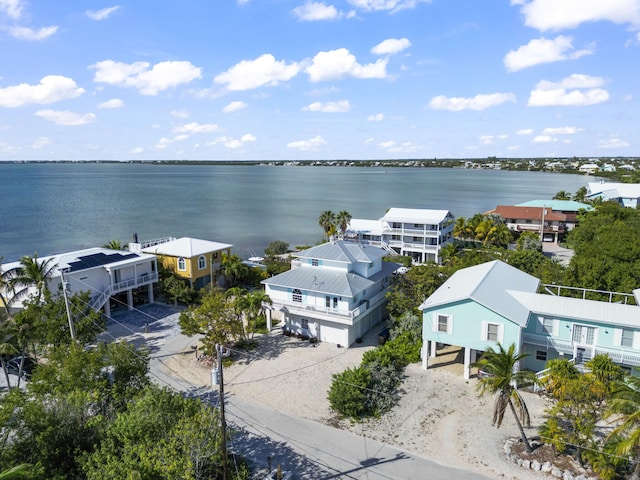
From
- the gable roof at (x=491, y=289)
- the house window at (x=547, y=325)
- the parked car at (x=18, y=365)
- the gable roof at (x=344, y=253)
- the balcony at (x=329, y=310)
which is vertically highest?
the gable roof at (x=344, y=253)

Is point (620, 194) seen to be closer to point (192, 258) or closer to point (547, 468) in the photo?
point (192, 258)

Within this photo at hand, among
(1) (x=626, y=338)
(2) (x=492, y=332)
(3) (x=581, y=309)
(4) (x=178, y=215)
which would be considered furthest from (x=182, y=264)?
(4) (x=178, y=215)

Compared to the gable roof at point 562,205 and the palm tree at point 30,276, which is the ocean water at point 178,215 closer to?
the gable roof at point 562,205

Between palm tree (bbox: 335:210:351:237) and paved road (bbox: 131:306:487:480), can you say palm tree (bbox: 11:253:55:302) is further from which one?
palm tree (bbox: 335:210:351:237)

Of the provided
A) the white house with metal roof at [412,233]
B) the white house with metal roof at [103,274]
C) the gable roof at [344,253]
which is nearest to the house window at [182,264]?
the white house with metal roof at [103,274]

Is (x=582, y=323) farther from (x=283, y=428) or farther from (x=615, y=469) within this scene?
(x=283, y=428)

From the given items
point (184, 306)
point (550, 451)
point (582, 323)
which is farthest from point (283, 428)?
point (184, 306)
